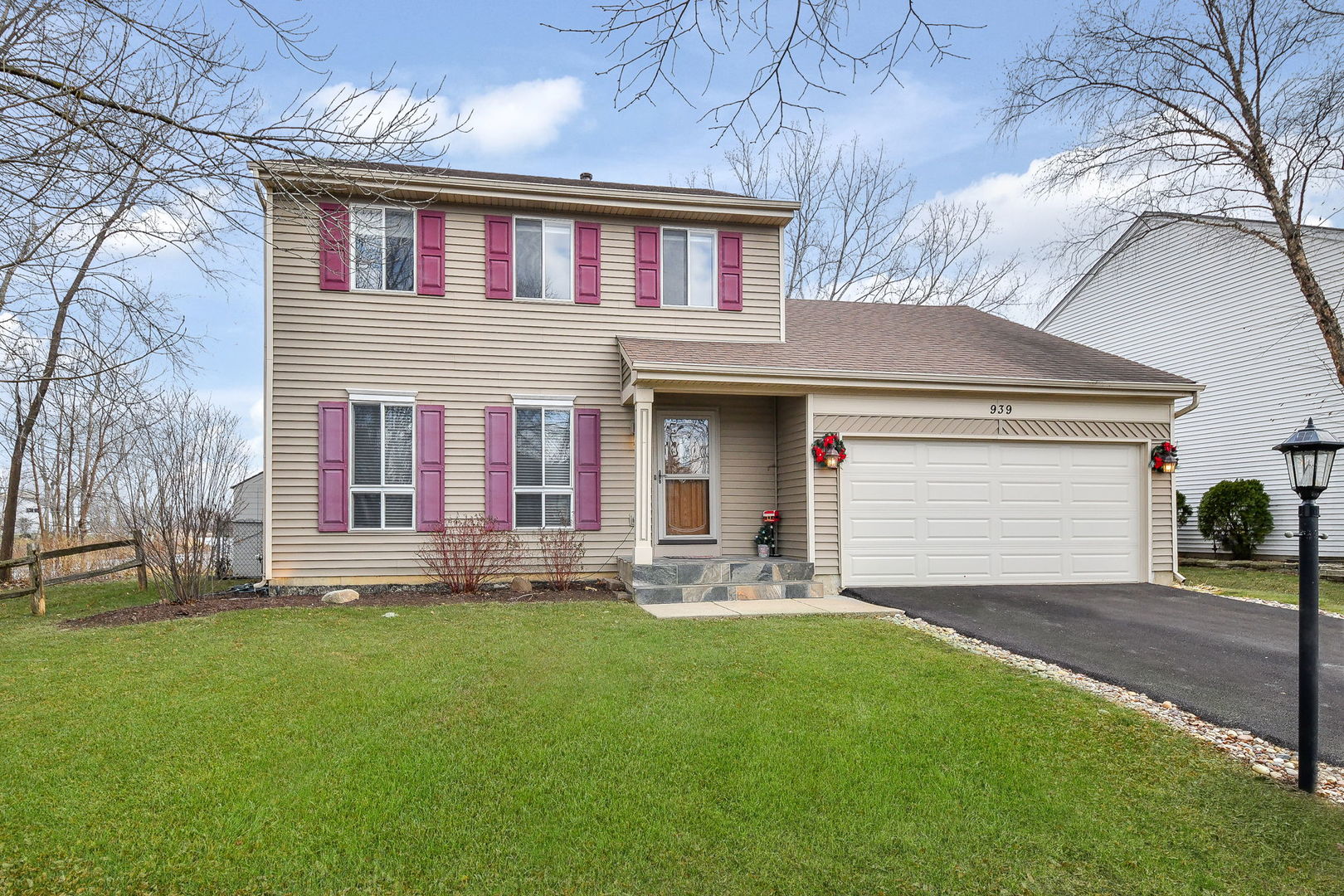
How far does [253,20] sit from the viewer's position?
12.5 ft

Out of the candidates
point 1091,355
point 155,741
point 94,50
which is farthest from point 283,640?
point 1091,355

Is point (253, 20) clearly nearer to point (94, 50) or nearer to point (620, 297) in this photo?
point (94, 50)

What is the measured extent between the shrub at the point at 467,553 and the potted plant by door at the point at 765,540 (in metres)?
3.10

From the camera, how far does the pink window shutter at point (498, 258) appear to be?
9844 mm

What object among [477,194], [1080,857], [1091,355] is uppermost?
[477,194]

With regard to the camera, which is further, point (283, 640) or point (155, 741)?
point (283, 640)

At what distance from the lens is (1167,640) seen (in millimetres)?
6844

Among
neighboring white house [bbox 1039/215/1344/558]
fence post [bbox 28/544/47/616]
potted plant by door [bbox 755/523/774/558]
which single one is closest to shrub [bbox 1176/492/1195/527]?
neighboring white house [bbox 1039/215/1344/558]

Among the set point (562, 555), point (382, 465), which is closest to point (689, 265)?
point (562, 555)

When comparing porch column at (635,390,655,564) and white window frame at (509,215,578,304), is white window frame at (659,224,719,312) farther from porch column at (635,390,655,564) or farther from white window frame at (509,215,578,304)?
porch column at (635,390,655,564)

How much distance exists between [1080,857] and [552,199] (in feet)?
29.0

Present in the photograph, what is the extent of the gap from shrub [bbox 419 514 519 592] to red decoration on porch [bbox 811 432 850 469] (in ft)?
12.6

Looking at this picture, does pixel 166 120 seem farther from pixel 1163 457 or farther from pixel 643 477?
pixel 1163 457

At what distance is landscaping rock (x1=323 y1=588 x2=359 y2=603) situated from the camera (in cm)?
854
